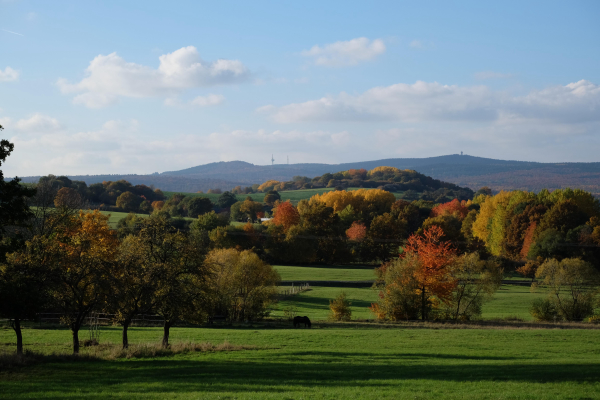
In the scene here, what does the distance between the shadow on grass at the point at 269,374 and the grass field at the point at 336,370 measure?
38mm

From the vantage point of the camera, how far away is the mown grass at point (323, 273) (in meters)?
83.9

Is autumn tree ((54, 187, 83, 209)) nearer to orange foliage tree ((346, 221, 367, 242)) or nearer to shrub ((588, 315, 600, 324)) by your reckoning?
shrub ((588, 315, 600, 324))

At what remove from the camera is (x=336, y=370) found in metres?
22.8

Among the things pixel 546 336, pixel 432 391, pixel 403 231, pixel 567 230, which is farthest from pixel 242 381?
pixel 403 231

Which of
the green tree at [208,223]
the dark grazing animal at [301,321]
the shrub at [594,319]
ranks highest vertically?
the green tree at [208,223]

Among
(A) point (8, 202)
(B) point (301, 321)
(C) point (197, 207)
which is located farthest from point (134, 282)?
(C) point (197, 207)

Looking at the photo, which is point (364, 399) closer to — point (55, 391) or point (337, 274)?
point (55, 391)

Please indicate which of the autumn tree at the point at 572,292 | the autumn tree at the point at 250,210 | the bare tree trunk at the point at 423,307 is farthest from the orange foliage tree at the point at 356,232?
the bare tree trunk at the point at 423,307

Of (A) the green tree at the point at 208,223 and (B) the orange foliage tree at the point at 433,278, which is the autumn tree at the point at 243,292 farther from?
(A) the green tree at the point at 208,223

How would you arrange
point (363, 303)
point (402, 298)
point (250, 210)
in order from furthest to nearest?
point (250, 210) < point (363, 303) < point (402, 298)

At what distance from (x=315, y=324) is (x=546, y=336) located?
18.5 m

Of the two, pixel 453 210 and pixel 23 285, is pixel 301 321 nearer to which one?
pixel 23 285

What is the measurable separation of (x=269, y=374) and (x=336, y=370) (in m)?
3.00

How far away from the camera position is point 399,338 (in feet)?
117
